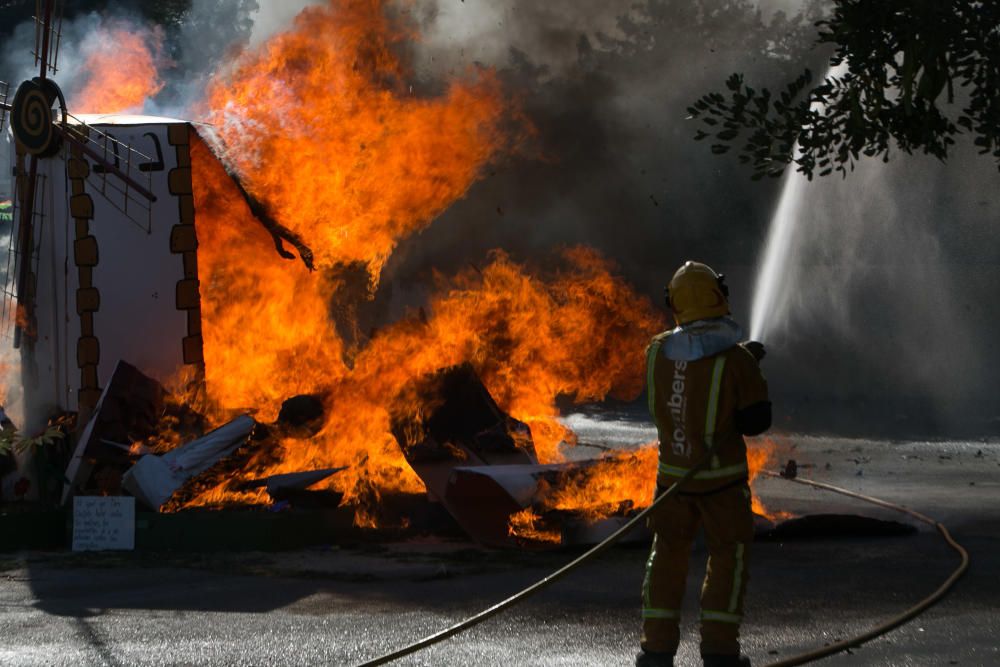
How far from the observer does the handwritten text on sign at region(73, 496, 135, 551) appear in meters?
10.9

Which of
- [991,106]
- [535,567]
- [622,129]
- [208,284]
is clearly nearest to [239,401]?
[208,284]

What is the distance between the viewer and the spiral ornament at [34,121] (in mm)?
14398

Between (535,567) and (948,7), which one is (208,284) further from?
(948,7)

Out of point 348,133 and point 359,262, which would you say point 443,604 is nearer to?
point 359,262

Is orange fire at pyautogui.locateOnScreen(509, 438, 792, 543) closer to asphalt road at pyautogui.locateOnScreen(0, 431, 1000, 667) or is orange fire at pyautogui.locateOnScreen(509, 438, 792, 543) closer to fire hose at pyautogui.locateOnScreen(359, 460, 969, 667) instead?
asphalt road at pyautogui.locateOnScreen(0, 431, 1000, 667)

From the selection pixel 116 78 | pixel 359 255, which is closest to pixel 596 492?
pixel 359 255

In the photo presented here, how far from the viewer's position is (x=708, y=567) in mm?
5965

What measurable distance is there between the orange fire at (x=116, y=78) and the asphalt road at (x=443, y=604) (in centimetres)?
846

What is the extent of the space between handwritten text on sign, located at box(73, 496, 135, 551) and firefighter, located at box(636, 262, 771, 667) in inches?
239

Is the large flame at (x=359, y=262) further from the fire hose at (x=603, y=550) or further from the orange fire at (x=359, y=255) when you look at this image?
the fire hose at (x=603, y=550)

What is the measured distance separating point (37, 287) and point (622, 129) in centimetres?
1700

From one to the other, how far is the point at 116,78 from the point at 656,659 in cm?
1454

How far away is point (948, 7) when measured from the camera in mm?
8797

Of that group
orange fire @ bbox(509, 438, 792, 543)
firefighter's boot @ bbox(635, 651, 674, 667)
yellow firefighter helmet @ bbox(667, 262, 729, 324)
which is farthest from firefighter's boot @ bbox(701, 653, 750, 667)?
orange fire @ bbox(509, 438, 792, 543)
